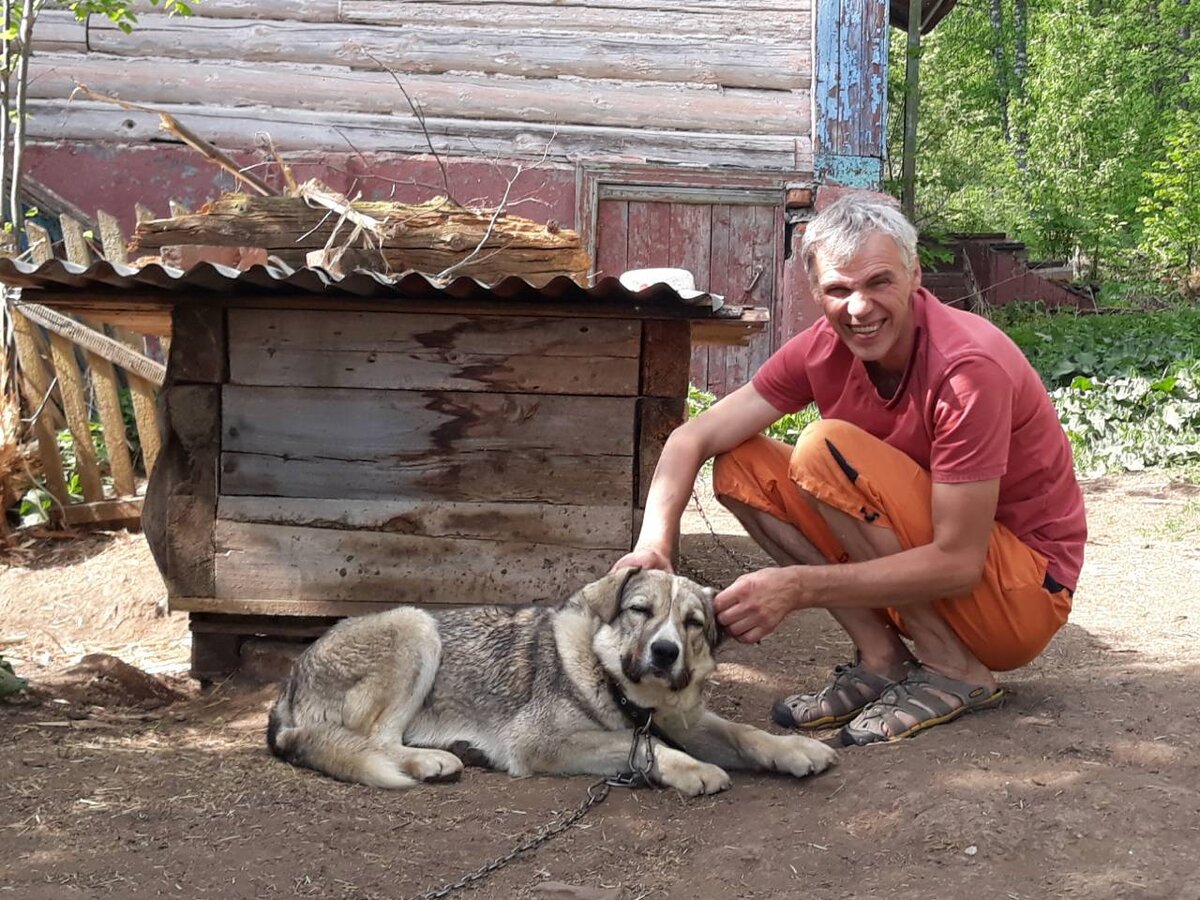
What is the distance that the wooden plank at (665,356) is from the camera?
535cm

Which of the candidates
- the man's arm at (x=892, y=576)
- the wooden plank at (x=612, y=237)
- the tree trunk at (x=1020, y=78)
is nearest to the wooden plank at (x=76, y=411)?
the wooden plank at (x=612, y=237)

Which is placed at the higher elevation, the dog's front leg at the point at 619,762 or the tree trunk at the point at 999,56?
the tree trunk at the point at 999,56

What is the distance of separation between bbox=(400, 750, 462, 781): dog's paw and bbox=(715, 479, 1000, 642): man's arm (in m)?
1.09

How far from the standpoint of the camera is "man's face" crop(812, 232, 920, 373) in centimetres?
385

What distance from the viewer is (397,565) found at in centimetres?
538

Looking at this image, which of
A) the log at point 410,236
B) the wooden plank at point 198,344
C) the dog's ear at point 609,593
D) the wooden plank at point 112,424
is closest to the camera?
the dog's ear at point 609,593

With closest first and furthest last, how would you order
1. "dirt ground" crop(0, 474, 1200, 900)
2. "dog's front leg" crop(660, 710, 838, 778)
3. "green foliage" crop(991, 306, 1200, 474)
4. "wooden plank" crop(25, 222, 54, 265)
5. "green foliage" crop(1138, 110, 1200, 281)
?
"dirt ground" crop(0, 474, 1200, 900) < "dog's front leg" crop(660, 710, 838, 778) < "wooden plank" crop(25, 222, 54, 265) < "green foliage" crop(991, 306, 1200, 474) < "green foliage" crop(1138, 110, 1200, 281)

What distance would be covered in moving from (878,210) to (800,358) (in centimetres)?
67

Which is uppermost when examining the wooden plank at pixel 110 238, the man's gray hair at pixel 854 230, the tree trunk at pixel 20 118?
the tree trunk at pixel 20 118

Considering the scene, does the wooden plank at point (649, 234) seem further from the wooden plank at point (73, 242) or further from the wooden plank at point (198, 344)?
the wooden plank at point (198, 344)

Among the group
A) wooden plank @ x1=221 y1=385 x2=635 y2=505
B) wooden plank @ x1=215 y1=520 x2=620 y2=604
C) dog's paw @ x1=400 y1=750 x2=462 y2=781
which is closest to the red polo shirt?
wooden plank @ x1=221 y1=385 x2=635 y2=505

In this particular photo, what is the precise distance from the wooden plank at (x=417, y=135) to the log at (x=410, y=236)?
4.06 m

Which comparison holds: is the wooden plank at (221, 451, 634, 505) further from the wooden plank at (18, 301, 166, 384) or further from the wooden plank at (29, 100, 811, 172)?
the wooden plank at (29, 100, 811, 172)

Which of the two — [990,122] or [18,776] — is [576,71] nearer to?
[18,776]
